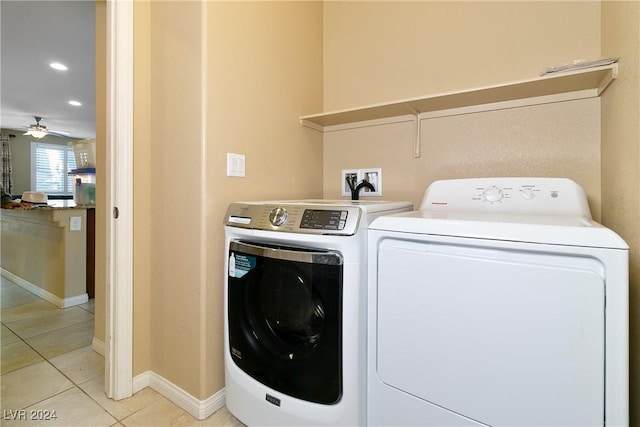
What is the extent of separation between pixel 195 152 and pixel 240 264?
54 centimetres

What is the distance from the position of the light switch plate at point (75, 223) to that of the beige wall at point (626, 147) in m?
3.56

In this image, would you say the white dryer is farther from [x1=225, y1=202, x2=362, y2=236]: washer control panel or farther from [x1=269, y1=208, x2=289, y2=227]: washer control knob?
[x1=269, y1=208, x2=289, y2=227]: washer control knob

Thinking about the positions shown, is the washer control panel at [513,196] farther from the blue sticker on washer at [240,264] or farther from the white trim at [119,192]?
the white trim at [119,192]

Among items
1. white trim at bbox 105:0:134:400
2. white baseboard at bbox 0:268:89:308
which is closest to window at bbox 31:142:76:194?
white baseboard at bbox 0:268:89:308

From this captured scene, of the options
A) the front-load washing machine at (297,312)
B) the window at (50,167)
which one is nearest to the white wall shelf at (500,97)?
the front-load washing machine at (297,312)

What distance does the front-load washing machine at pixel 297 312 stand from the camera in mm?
973

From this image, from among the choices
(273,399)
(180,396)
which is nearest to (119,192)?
(180,396)

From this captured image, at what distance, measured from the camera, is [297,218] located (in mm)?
1078

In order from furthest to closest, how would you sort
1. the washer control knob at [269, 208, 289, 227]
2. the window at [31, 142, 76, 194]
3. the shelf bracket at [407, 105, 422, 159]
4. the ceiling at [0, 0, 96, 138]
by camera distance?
1. the window at [31, 142, 76, 194]
2. the ceiling at [0, 0, 96, 138]
3. the shelf bracket at [407, 105, 422, 159]
4. the washer control knob at [269, 208, 289, 227]

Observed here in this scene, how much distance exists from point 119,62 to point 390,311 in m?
1.61

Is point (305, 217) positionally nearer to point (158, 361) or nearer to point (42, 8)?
point (158, 361)

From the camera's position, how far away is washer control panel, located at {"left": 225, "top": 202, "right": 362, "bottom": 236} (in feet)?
3.22

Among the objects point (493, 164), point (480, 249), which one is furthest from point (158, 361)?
point (493, 164)

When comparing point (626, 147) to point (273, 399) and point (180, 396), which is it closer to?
point (273, 399)
